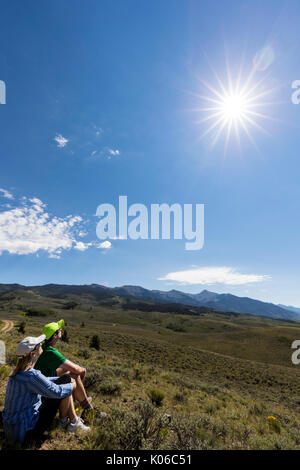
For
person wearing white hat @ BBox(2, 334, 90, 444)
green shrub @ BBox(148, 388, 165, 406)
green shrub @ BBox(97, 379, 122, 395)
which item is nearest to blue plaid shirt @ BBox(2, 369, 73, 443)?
person wearing white hat @ BBox(2, 334, 90, 444)

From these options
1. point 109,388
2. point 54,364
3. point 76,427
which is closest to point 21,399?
point 54,364

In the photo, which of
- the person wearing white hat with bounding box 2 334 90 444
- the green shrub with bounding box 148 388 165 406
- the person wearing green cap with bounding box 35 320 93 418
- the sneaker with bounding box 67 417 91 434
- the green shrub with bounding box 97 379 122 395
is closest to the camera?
the person wearing white hat with bounding box 2 334 90 444

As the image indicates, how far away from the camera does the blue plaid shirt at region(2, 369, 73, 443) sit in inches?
141

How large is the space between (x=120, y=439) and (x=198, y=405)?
7.53m

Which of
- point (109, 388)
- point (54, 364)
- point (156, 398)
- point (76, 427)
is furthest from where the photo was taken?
point (156, 398)

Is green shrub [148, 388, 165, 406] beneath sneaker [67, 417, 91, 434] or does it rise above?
beneath

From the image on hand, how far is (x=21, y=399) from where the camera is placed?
144 inches

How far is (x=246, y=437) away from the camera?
18.9 feet

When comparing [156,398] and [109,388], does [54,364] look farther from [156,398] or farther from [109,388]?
[156,398]

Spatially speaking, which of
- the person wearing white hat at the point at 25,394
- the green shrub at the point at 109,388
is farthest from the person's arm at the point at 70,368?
the green shrub at the point at 109,388

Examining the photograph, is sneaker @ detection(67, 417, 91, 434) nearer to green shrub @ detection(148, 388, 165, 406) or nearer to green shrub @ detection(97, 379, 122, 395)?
green shrub @ detection(97, 379, 122, 395)
